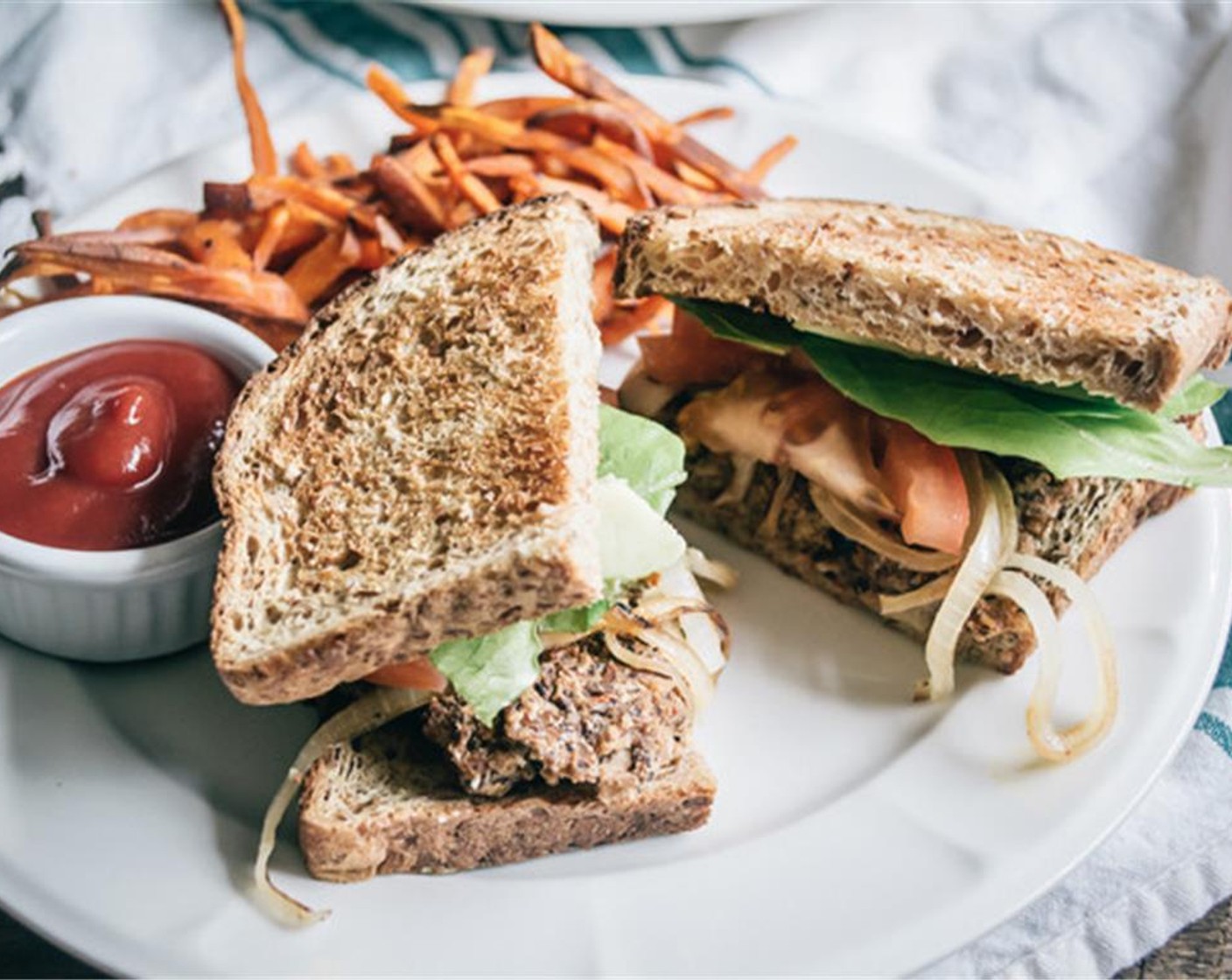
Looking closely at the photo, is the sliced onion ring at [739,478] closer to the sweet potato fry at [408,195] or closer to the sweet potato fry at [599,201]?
the sweet potato fry at [599,201]

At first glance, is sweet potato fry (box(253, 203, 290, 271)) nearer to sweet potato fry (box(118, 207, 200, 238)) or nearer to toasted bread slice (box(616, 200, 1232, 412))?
sweet potato fry (box(118, 207, 200, 238))

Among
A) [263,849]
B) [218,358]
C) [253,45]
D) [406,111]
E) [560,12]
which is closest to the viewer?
[263,849]

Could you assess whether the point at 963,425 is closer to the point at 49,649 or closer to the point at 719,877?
the point at 719,877

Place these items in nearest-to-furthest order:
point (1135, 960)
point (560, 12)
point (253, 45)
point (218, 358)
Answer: point (1135, 960)
point (218, 358)
point (560, 12)
point (253, 45)

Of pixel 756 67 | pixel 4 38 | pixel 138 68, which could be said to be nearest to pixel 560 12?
pixel 756 67

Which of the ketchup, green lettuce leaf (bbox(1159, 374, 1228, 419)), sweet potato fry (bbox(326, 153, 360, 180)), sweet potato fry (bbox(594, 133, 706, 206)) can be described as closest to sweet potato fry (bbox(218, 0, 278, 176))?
sweet potato fry (bbox(326, 153, 360, 180))

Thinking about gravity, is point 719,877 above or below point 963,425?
below

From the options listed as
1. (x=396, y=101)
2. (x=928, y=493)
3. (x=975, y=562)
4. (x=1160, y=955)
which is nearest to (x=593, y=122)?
(x=396, y=101)
